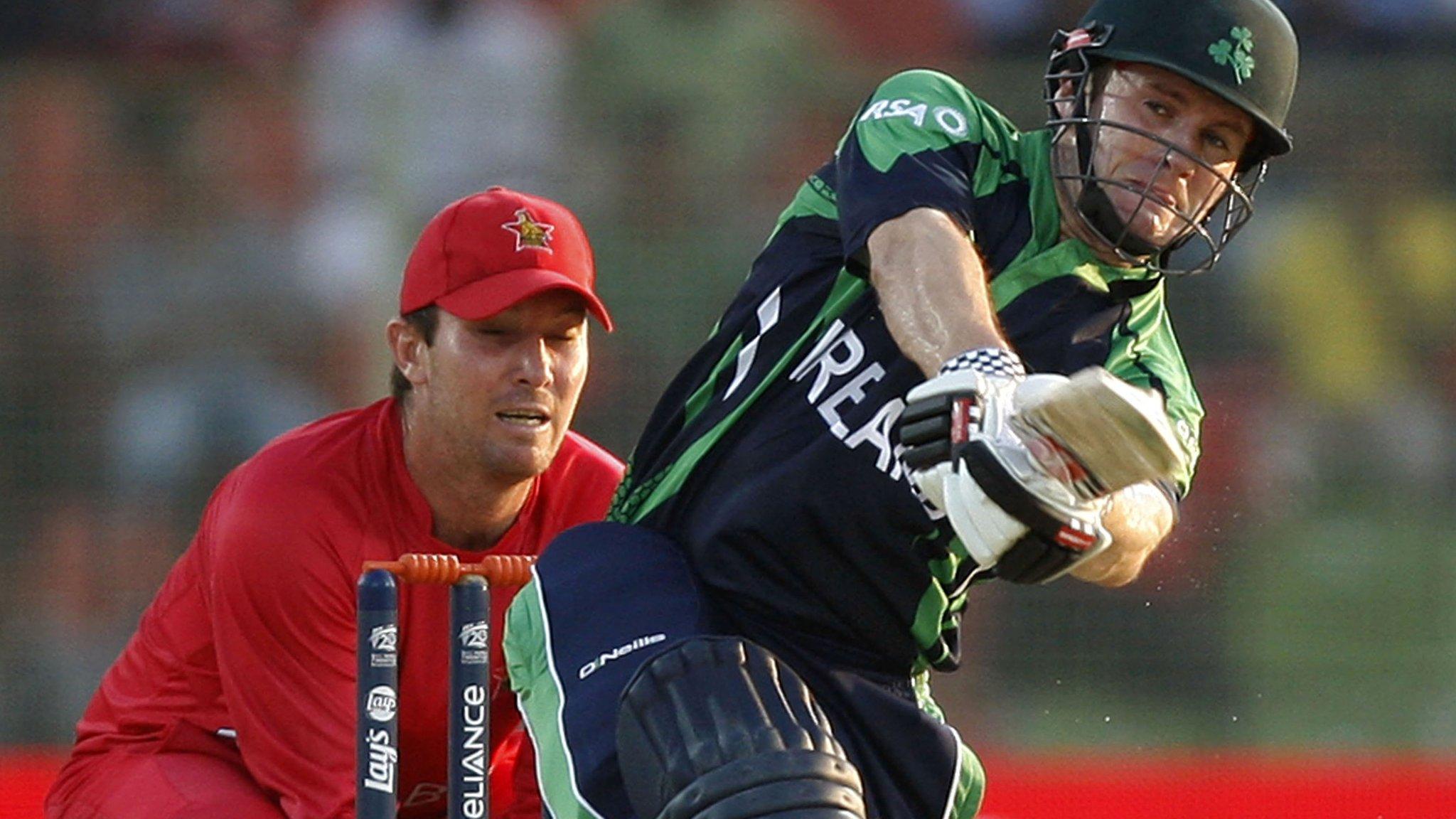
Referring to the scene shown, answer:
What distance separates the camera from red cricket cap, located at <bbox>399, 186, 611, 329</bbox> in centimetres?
350

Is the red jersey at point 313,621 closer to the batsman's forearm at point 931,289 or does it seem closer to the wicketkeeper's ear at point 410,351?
the wicketkeeper's ear at point 410,351

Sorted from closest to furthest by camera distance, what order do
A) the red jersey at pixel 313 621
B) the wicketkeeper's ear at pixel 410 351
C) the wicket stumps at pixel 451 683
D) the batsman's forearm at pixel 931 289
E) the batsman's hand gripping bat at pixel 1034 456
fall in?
1. the batsman's hand gripping bat at pixel 1034 456
2. the batsman's forearm at pixel 931 289
3. the wicket stumps at pixel 451 683
4. the red jersey at pixel 313 621
5. the wicketkeeper's ear at pixel 410 351

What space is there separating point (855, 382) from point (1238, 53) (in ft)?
2.03

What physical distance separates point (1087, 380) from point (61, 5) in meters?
5.48

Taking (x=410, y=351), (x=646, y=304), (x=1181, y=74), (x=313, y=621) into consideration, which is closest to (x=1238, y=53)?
(x=1181, y=74)

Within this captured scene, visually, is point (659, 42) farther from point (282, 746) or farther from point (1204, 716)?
point (282, 746)

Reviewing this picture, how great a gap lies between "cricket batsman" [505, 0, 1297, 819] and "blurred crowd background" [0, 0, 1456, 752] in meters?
3.62

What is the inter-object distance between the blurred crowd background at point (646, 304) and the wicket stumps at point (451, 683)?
11.5 feet

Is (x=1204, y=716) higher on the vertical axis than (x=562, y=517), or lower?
lower

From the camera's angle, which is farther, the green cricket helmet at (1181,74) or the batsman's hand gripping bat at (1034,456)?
the green cricket helmet at (1181,74)

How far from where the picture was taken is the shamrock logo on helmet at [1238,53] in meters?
2.73

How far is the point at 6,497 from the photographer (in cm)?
657

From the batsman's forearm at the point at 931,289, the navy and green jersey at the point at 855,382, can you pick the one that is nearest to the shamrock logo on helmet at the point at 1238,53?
the navy and green jersey at the point at 855,382

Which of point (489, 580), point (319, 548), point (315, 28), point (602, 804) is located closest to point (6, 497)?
point (315, 28)
